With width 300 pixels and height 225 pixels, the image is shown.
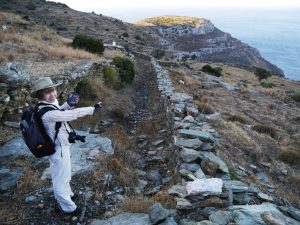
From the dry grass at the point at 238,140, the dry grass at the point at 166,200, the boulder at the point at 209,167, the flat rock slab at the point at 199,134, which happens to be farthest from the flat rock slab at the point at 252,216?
the dry grass at the point at 238,140

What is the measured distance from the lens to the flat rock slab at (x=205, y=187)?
5.86 meters

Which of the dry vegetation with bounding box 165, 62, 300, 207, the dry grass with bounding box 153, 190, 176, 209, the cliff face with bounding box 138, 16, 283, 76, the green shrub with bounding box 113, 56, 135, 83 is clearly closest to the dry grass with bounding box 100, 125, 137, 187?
the dry grass with bounding box 153, 190, 176, 209

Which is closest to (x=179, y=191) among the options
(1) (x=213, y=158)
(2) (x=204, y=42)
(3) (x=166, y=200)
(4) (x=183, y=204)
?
(3) (x=166, y=200)

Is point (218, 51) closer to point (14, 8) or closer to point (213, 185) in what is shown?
point (14, 8)

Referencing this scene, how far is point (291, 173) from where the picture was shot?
10.5m

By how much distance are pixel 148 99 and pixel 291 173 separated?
7735 mm

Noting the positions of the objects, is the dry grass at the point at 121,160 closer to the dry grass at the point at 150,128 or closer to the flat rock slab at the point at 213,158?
the dry grass at the point at 150,128

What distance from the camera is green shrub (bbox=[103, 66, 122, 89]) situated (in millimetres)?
16547

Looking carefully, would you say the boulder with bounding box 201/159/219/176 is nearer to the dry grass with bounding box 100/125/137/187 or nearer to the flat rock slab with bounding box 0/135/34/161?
the dry grass with bounding box 100/125/137/187

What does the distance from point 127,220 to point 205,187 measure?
145 centimetres

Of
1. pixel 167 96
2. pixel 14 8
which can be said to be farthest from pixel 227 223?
pixel 14 8

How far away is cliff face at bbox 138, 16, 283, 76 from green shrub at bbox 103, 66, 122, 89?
248 ft

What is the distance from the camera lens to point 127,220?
5.69 m

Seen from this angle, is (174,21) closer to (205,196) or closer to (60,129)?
(205,196)
